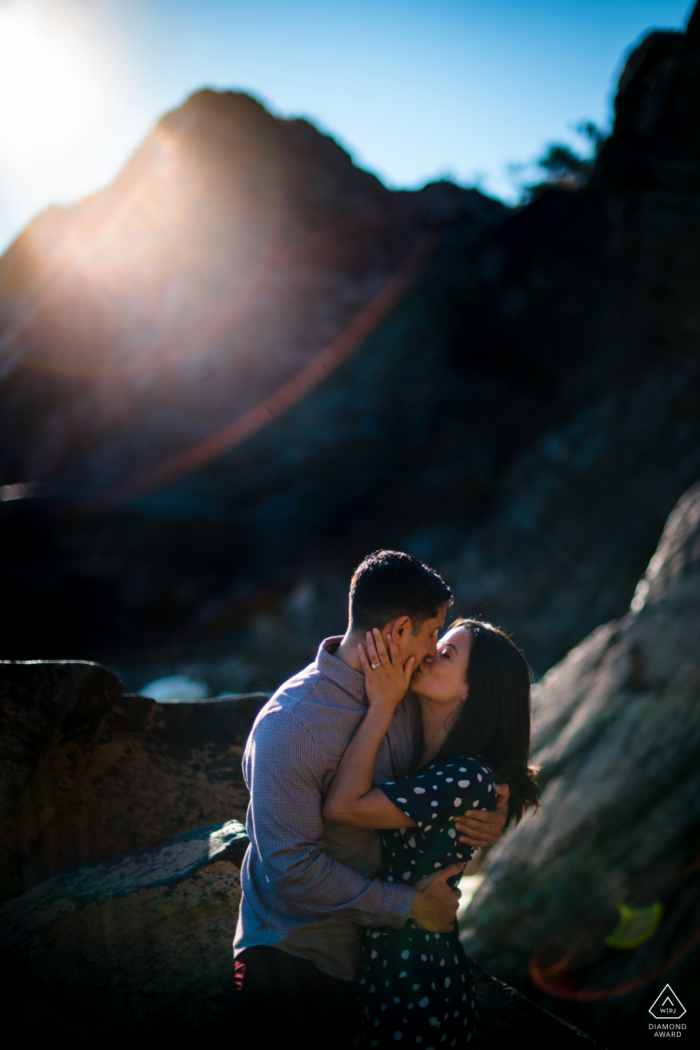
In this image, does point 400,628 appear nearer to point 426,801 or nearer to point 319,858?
point 426,801

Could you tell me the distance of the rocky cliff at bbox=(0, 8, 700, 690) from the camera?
1476 centimetres

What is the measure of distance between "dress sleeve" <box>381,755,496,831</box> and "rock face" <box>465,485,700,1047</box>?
295cm

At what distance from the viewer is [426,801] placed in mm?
1853

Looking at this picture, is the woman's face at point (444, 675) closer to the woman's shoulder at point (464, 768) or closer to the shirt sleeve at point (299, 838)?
the woman's shoulder at point (464, 768)

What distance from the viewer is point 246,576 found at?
840 inches

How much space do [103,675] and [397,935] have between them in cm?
202

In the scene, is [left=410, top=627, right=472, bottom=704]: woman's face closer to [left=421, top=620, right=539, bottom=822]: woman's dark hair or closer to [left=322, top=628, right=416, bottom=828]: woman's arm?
[left=421, top=620, right=539, bottom=822]: woman's dark hair

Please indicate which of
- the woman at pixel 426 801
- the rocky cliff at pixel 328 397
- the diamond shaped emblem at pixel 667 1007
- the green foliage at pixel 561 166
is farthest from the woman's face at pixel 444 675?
the green foliage at pixel 561 166

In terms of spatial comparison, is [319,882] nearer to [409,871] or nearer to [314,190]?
[409,871]

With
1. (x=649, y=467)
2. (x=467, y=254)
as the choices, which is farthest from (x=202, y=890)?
(x=467, y=254)

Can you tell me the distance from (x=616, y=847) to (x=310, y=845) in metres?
3.63

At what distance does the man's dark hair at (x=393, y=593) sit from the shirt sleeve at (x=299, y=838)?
42 centimetres

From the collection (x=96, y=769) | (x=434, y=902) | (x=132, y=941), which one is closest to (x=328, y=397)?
(x=96, y=769)

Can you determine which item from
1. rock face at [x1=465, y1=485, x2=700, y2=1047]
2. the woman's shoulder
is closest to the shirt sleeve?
the woman's shoulder
